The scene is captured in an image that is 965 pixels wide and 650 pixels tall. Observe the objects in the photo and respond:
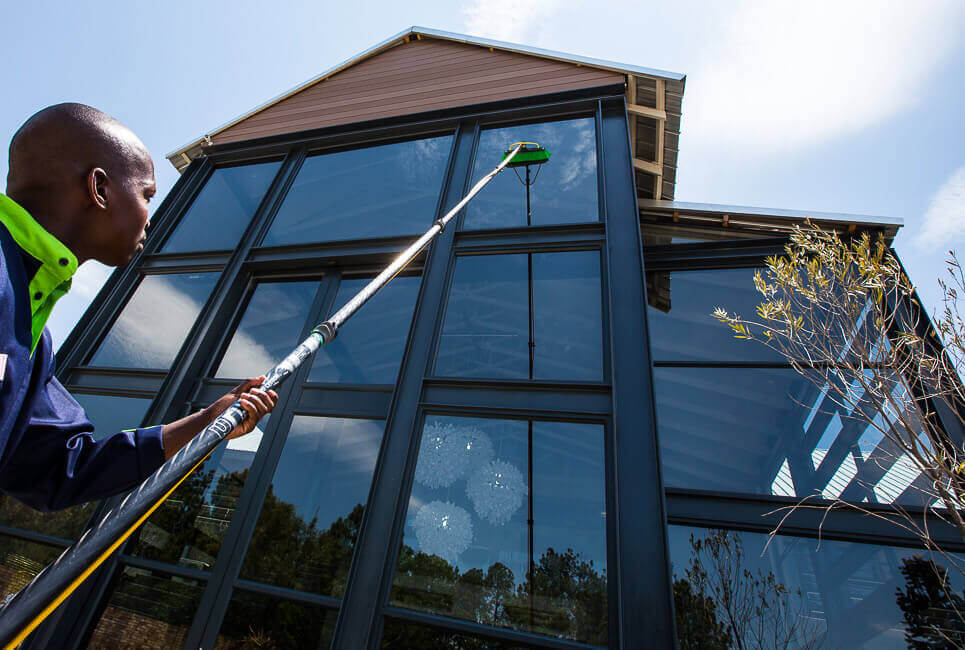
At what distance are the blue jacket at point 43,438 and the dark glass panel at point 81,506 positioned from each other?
3.11 metres

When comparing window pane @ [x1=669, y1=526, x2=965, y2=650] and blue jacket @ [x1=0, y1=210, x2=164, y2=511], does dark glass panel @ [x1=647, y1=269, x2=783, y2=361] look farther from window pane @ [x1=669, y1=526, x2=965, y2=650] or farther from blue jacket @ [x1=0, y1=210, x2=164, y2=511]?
blue jacket @ [x1=0, y1=210, x2=164, y2=511]

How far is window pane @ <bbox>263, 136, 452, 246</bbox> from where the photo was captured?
16.3ft

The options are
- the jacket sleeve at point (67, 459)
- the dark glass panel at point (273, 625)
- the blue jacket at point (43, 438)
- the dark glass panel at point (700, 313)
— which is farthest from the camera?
the dark glass panel at point (700, 313)

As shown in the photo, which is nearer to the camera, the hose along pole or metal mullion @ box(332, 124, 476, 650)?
the hose along pole

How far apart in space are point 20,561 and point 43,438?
4.33 meters

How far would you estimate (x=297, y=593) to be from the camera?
121 inches

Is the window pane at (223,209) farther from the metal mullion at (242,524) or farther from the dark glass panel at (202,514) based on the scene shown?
the dark glass panel at (202,514)

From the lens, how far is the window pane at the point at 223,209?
18.4ft

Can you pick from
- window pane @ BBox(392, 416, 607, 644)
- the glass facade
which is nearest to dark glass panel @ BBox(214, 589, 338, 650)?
the glass facade

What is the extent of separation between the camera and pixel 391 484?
314 centimetres

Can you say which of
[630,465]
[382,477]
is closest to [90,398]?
[382,477]

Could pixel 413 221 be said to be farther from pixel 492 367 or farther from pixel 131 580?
pixel 131 580

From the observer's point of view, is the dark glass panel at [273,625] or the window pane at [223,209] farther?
the window pane at [223,209]

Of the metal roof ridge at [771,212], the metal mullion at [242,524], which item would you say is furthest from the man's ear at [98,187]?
the metal roof ridge at [771,212]
